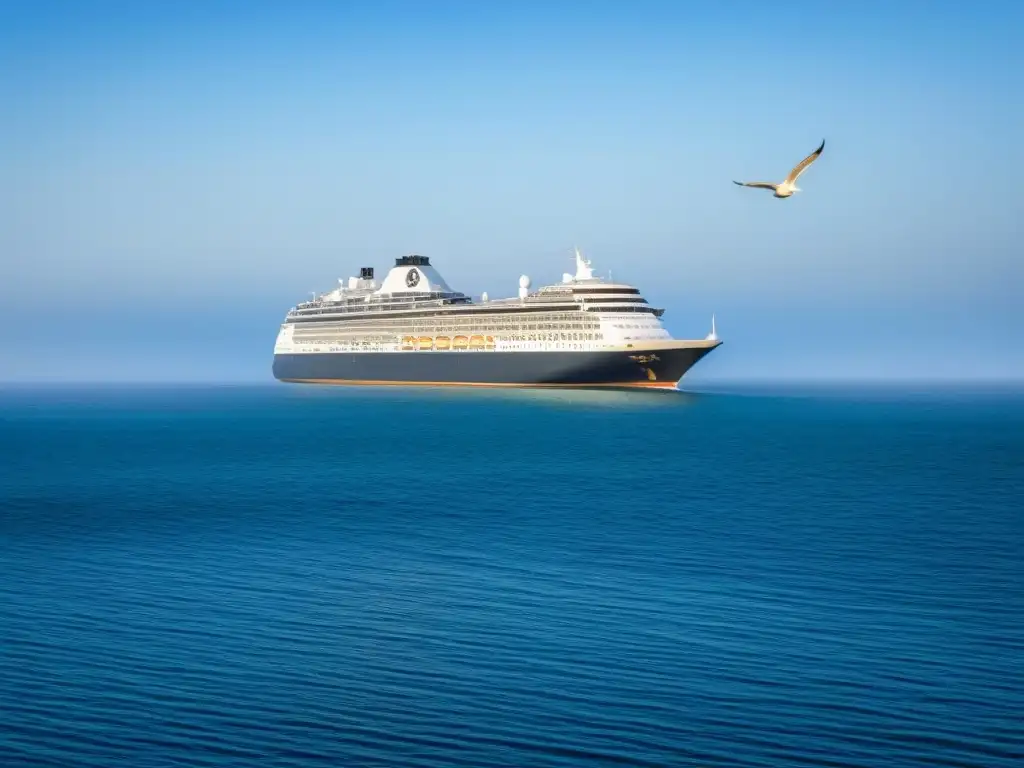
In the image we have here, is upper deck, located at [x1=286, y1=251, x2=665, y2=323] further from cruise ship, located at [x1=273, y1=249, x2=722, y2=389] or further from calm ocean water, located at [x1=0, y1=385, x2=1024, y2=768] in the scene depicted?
calm ocean water, located at [x1=0, y1=385, x2=1024, y2=768]

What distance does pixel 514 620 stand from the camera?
989 inches

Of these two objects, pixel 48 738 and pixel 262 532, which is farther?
pixel 262 532

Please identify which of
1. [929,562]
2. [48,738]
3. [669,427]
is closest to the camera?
[48,738]

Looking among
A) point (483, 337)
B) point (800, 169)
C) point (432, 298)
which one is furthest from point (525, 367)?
point (800, 169)

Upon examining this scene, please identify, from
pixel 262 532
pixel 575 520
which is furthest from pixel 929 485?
pixel 262 532

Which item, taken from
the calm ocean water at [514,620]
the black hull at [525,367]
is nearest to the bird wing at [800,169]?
the calm ocean water at [514,620]

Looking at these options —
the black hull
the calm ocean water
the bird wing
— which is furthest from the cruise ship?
the bird wing

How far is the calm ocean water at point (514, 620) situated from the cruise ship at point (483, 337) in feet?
194

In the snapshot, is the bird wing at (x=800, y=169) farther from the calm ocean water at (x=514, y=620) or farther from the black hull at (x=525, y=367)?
the black hull at (x=525, y=367)

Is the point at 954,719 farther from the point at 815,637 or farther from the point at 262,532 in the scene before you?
the point at 262,532

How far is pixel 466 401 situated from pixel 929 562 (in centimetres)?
11800

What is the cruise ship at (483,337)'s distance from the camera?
119m

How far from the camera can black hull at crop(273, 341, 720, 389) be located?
116500 millimetres

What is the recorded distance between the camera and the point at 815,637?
76.8 feet
